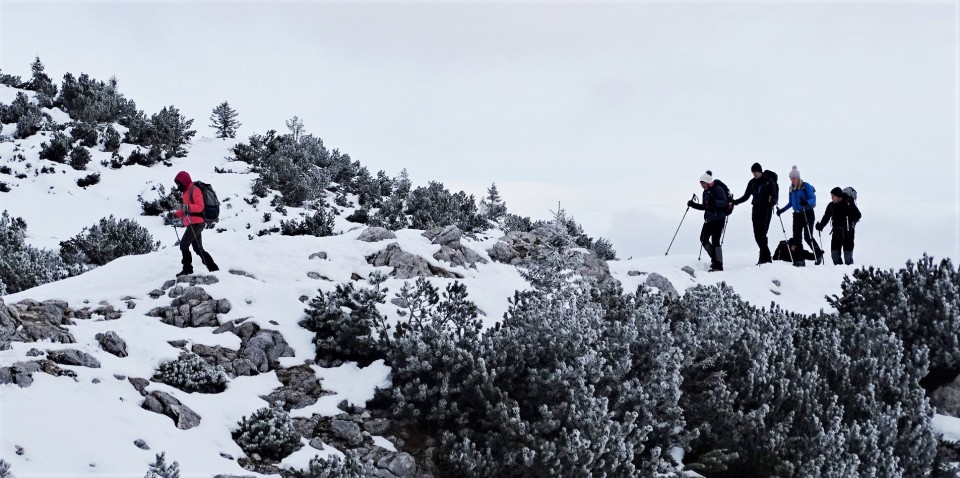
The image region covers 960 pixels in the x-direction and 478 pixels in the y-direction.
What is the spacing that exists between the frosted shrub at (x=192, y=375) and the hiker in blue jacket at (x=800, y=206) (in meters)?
11.9

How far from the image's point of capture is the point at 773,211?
47.0 feet

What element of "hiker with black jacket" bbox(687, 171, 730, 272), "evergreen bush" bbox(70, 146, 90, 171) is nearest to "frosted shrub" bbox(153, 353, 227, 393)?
"hiker with black jacket" bbox(687, 171, 730, 272)

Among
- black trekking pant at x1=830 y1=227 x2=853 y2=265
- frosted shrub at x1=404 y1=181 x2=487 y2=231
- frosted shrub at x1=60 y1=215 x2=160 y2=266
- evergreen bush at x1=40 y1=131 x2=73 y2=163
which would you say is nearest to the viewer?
frosted shrub at x1=60 y1=215 x2=160 y2=266

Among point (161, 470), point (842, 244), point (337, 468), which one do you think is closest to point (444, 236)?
point (337, 468)

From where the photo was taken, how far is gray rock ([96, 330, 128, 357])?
686 cm

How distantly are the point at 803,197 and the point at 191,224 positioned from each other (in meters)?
11.8

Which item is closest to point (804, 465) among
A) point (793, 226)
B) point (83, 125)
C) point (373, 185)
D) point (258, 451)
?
point (258, 451)

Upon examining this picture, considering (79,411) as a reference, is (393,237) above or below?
above

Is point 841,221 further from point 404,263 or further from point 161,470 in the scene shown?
point 161,470

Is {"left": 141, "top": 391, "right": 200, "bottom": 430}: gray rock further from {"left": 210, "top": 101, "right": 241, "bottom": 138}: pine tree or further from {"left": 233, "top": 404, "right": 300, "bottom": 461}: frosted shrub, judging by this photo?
{"left": 210, "top": 101, "right": 241, "bottom": 138}: pine tree

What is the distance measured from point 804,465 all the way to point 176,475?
559 cm

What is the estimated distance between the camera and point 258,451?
234 inches

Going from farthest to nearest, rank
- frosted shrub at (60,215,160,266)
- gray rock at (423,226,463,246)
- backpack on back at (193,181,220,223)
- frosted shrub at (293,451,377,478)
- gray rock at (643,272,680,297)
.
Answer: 1. frosted shrub at (60,215,160,266)
2. gray rock at (423,226,463,246)
3. gray rock at (643,272,680,297)
4. backpack on back at (193,181,220,223)
5. frosted shrub at (293,451,377,478)

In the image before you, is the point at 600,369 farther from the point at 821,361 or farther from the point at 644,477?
the point at 821,361
